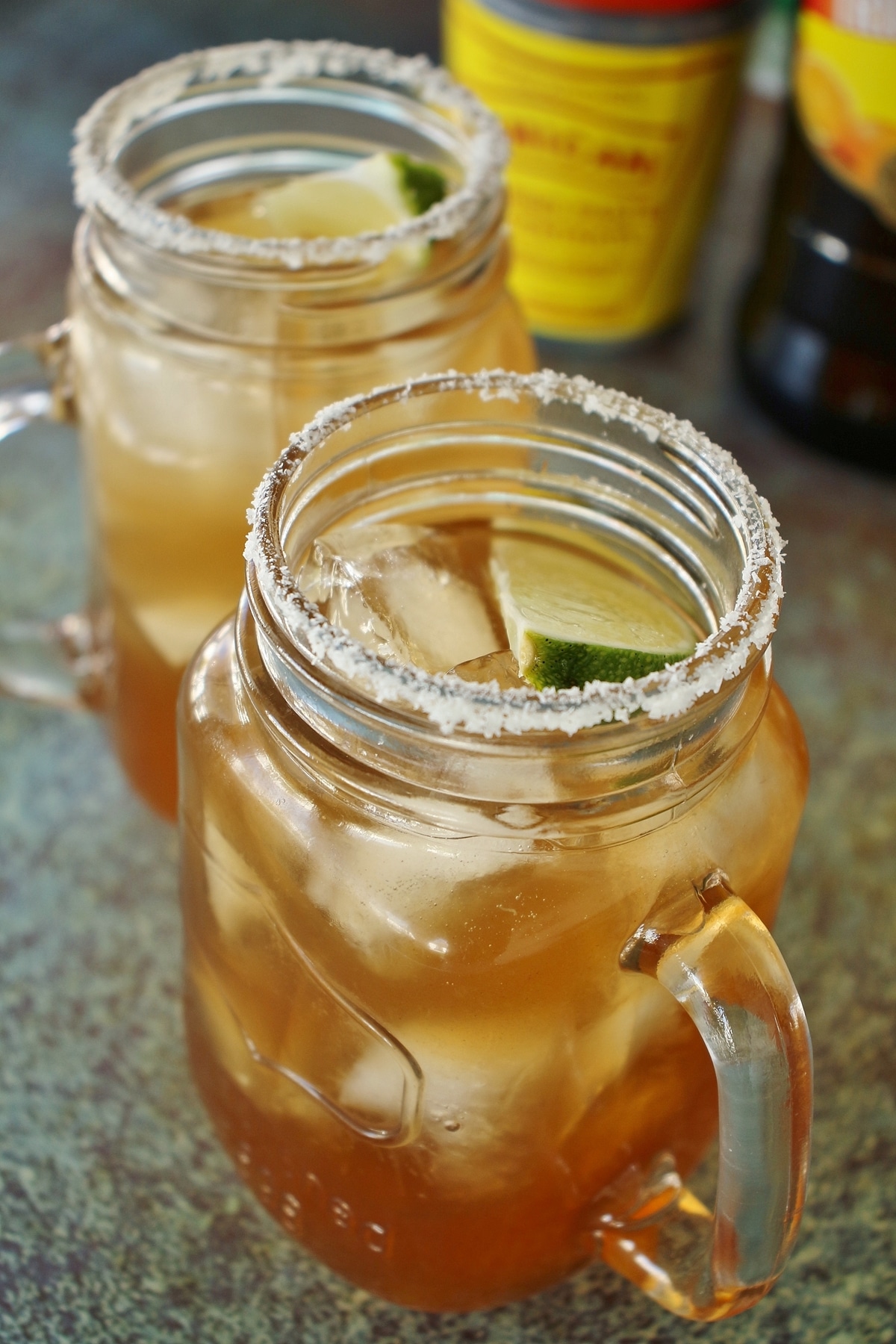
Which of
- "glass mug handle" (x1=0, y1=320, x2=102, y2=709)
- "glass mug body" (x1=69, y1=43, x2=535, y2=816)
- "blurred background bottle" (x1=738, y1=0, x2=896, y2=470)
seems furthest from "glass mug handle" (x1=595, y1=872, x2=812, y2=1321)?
"blurred background bottle" (x1=738, y1=0, x2=896, y2=470)

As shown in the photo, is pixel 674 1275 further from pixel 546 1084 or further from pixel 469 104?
pixel 469 104

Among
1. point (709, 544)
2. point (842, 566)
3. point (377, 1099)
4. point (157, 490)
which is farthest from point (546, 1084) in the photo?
point (842, 566)

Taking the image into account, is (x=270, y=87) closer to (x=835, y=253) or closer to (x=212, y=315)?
(x=212, y=315)

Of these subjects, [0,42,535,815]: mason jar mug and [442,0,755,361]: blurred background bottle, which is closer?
[0,42,535,815]: mason jar mug

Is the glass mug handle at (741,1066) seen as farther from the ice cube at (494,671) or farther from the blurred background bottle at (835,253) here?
the blurred background bottle at (835,253)

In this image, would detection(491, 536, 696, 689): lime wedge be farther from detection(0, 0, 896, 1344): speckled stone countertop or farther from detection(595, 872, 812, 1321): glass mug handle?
detection(0, 0, 896, 1344): speckled stone countertop

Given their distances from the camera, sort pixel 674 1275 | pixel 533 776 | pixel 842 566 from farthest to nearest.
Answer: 1. pixel 842 566
2. pixel 674 1275
3. pixel 533 776

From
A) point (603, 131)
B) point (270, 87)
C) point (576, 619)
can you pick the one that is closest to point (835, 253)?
point (603, 131)
